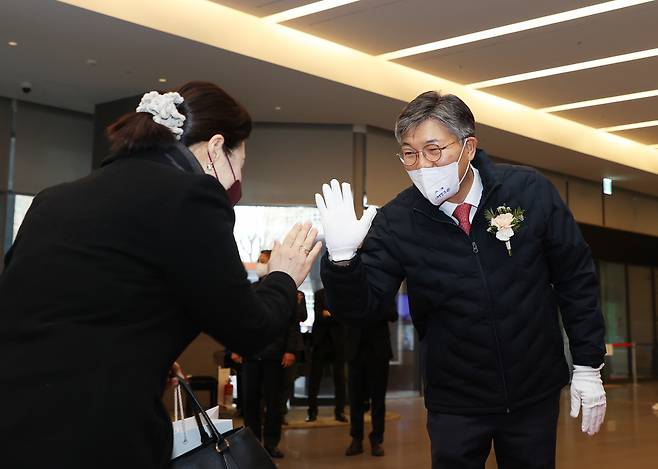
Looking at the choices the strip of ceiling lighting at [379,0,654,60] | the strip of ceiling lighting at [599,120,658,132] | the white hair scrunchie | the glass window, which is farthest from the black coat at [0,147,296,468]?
the strip of ceiling lighting at [599,120,658,132]

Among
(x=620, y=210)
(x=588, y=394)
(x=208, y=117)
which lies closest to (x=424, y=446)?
(x=588, y=394)

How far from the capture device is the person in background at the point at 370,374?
6.81 metres

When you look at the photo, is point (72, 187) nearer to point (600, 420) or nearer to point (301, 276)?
point (301, 276)

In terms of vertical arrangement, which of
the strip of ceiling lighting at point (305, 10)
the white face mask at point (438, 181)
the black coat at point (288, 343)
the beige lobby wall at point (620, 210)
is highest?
the strip of ceiling lighting at point (305, 10)

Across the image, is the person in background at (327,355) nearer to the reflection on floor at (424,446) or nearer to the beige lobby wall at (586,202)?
the reflection on floor at (424,446)

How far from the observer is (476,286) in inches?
98.0

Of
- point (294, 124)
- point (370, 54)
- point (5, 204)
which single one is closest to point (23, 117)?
point (5, 204)

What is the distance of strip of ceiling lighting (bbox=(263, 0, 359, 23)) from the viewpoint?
28.8ft

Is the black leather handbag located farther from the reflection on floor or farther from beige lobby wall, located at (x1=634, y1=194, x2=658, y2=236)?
beige lobby wall, located at (x1=634, y1=194, x2=658, y2=236)

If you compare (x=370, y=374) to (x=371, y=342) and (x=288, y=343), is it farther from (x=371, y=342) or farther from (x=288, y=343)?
(x=288, y=343)

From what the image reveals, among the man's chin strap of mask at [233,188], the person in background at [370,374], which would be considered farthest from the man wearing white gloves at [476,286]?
the person in background at [370,374]

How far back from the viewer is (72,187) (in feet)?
5.32

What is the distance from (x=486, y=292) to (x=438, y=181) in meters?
0.38

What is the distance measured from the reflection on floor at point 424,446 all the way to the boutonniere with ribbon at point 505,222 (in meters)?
3.89
